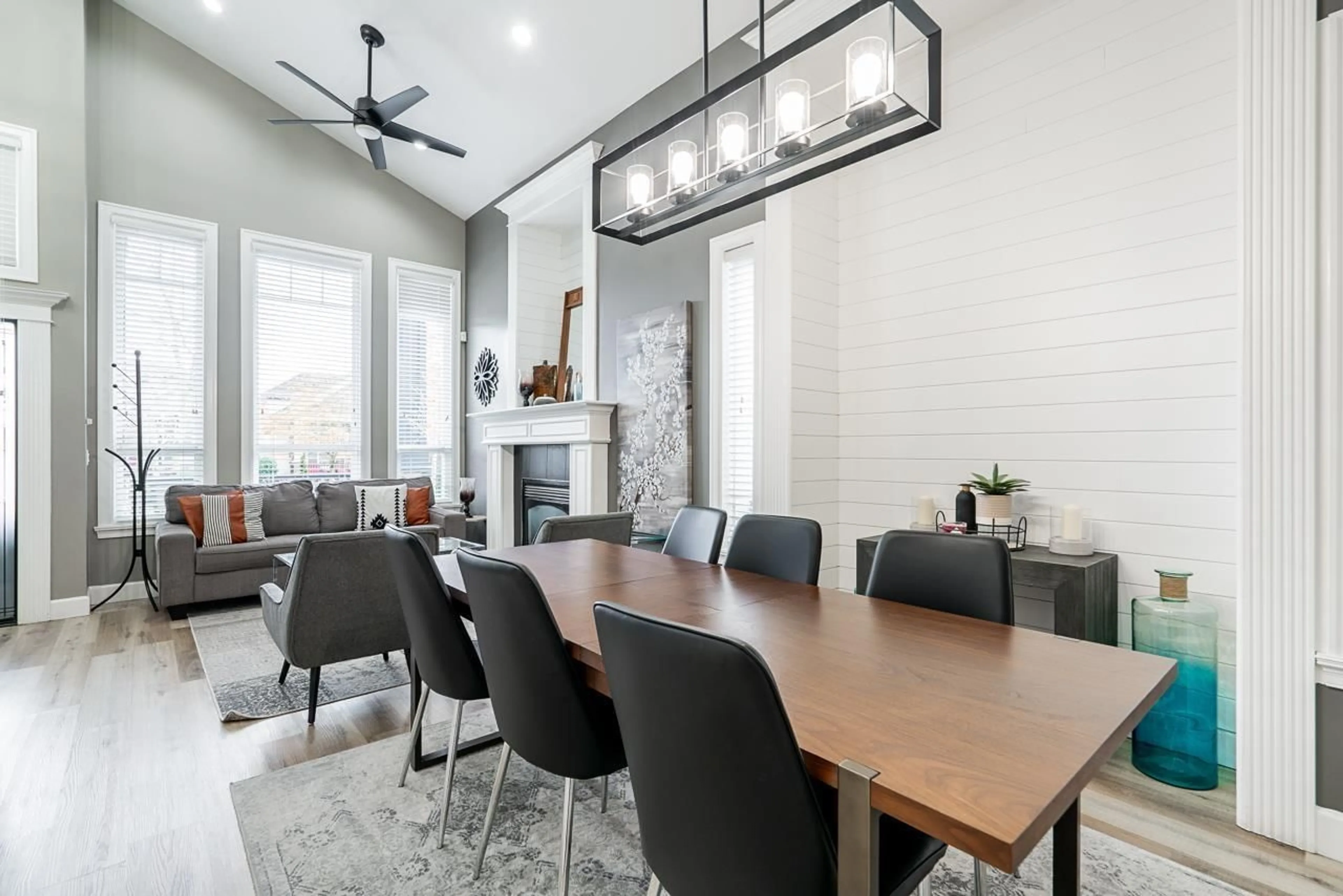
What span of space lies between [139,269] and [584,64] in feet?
12.5

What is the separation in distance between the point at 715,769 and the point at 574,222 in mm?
5553

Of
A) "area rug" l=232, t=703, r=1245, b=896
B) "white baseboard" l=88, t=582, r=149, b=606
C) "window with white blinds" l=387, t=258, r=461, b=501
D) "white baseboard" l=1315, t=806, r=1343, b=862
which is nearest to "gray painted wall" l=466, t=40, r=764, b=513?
"window with white blinds" l=387, t=258, r=461, b=501

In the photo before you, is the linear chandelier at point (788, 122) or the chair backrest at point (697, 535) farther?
the chair backrest at point (697, 535)

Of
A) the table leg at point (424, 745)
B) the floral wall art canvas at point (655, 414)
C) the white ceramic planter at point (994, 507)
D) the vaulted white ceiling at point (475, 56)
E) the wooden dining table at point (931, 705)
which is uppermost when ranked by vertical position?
the vaulted white ceiling at point (475, 56)

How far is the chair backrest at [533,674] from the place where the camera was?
1.41m

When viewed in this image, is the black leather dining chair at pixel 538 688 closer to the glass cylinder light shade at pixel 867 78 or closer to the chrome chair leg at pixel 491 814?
the chrome chair leg at pixel 491 814

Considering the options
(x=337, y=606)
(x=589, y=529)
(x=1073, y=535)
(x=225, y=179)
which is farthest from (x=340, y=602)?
(x=225, y=179)

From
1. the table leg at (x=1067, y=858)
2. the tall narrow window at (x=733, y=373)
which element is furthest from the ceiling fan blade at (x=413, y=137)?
the table leg at (x=1067, y=858)

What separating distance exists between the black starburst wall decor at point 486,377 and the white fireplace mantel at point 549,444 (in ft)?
0.63

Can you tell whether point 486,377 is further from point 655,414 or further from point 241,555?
point 655,414

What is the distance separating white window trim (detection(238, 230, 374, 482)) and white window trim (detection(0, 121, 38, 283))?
52.3 inches

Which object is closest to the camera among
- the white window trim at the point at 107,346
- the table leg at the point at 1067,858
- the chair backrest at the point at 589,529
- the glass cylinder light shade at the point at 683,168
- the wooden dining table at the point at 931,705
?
the wooden dining table at the point at 931,705

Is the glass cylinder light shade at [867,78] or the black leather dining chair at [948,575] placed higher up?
the glass cylinder light shade at [867,78]

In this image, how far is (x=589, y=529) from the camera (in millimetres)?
3420
